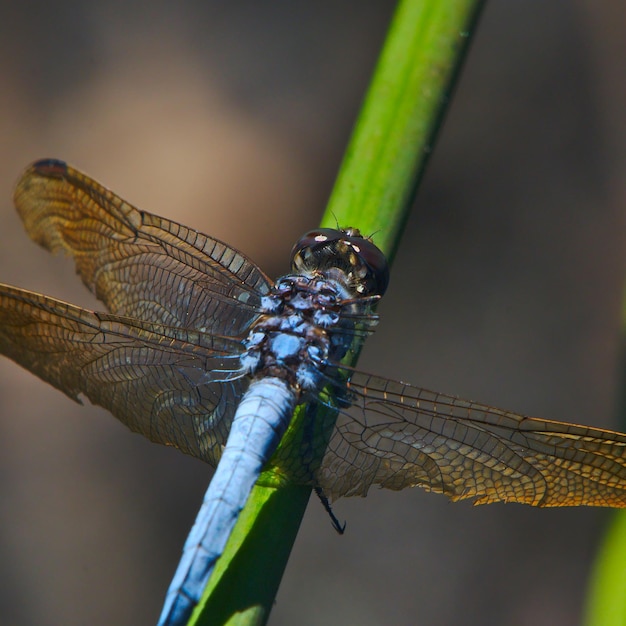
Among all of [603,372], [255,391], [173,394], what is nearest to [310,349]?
[255,391]

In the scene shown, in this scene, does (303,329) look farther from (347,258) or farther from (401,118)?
(401,118)

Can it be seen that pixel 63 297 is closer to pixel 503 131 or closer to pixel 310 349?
pixel 310 349

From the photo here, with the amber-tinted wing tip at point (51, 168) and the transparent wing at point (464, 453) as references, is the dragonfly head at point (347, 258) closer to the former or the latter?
the transparent wing at point (464, 453)

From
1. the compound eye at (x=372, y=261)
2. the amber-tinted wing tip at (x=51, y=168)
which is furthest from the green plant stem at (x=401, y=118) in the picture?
the amber-tinted wing tip at (x=51, y=168)

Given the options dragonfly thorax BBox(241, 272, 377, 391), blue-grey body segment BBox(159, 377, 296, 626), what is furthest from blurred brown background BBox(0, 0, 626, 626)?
blue-grey body segment BBox(159, 377, 296, 626)

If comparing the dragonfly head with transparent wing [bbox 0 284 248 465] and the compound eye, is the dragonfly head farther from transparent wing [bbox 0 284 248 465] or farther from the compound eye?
transparent wing [bbox 0 284 248 465]

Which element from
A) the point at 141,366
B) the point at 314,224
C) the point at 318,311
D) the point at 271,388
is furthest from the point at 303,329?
the point at 314,224

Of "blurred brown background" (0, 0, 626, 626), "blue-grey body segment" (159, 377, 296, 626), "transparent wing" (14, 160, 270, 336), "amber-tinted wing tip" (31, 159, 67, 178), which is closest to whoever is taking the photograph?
"blue-grey body segment" (159, 377, 296, 626)
